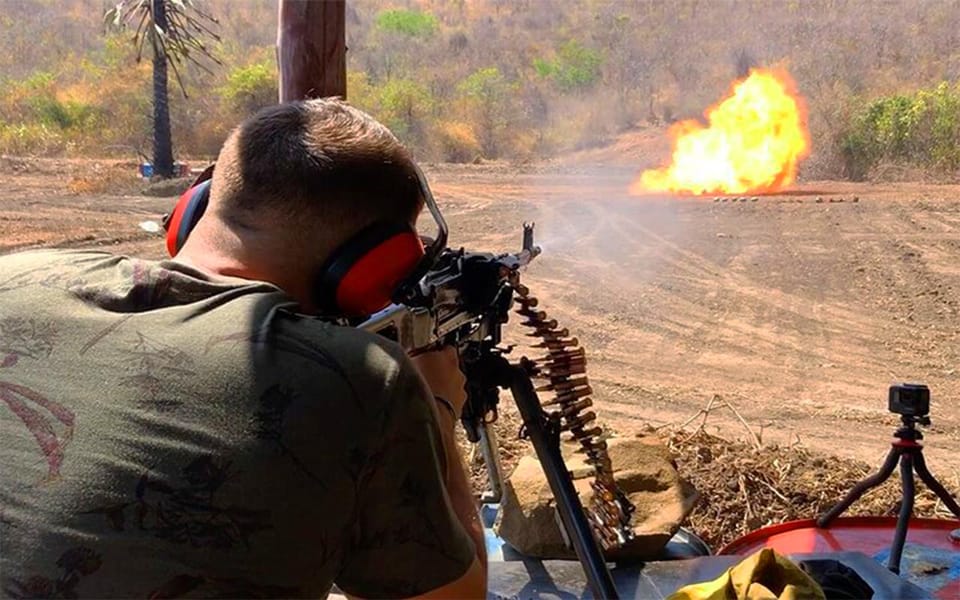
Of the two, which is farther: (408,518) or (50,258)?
(50,258)

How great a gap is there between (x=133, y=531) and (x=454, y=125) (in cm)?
2750

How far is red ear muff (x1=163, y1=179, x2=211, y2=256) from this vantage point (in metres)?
1.84

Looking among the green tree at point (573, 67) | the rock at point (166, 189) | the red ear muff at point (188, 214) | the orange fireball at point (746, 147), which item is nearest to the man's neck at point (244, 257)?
the red ear muff at point (188, 214)

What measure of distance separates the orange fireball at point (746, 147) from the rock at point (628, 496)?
15.5 meters

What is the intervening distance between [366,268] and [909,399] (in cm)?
196

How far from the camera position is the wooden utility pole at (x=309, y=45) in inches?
139

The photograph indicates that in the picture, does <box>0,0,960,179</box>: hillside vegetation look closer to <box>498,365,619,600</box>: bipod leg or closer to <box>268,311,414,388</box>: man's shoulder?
<box>498,365,619,600</box>: bipod leg

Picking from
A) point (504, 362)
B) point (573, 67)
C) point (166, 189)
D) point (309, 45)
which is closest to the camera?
Result: point (504, 362)

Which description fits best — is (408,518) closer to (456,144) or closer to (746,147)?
(746,147)

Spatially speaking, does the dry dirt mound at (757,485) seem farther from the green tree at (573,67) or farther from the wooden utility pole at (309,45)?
the green tree at (573,67)

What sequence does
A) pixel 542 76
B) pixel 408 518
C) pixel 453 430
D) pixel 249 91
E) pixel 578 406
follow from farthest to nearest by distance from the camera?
pixel 542 76 → pixel 249 91 → pixel 578 406 → pixel 453 430 → pixel 408 518

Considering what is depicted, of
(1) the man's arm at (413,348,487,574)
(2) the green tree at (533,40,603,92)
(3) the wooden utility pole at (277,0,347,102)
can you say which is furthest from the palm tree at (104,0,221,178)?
(1) the man's arm at (413,348,487,574)

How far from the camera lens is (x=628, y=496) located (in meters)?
3.72

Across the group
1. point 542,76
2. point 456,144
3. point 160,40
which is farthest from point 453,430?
point 542,76
